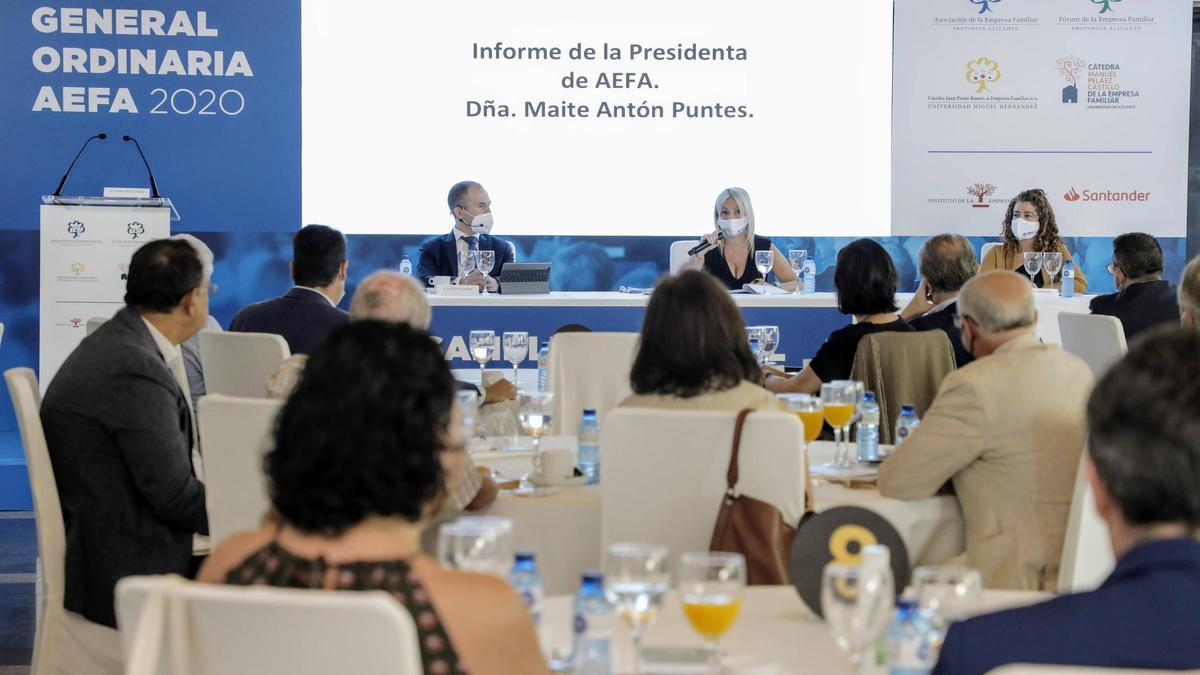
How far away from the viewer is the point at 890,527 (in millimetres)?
2539

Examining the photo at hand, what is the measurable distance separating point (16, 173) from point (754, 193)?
4.56 metres

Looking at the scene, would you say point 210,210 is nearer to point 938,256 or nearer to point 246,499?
point 938,256

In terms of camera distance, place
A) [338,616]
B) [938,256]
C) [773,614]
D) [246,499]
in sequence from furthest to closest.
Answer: [938,256] → [246,499] → [773,614] → [338,616]

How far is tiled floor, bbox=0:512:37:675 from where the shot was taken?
501cm

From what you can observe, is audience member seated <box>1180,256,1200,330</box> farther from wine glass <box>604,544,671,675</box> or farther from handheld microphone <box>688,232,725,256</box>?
handheld microphone <box>688,232,725,256</box>

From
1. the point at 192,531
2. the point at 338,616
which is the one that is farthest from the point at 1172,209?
the point at 338,616

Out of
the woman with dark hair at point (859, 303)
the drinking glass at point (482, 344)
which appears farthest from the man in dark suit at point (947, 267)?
the drinking glass at point (482, 344)

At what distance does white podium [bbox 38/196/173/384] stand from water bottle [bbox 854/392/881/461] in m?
4.76

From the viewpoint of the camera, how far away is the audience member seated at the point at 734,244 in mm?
8141

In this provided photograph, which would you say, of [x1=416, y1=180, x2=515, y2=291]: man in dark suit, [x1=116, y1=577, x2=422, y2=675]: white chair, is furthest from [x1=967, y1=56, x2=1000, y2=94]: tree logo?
[x1=116, y1=577, x2=422, y2=675]: white chair

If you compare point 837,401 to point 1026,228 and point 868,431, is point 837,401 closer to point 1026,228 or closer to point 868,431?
point 868,431

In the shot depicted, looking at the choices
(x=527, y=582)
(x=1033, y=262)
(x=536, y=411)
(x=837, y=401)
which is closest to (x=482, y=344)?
(x=536, y=411)

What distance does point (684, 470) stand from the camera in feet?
10.9

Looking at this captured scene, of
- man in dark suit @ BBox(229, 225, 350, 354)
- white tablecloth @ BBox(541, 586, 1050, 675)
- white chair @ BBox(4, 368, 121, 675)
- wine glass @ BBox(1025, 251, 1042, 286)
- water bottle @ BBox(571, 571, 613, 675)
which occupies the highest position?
wine glass @ BBox(1025, 251, 1042, 286)
